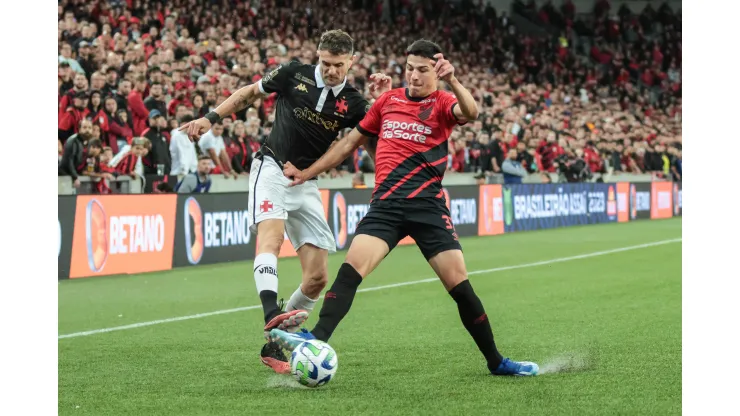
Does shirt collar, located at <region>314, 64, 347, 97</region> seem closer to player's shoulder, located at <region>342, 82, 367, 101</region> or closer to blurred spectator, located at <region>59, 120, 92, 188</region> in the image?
player's shoulder, located at <region>342, 82, 367, 101</region>

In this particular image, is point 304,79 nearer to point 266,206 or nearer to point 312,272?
point 266,206

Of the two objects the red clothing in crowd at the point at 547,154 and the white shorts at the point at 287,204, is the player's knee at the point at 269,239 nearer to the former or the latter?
the white shorts at the point at 287,204

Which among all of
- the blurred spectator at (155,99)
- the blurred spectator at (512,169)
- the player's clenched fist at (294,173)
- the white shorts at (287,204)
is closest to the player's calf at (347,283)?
the player's clenched fist at (294,173)

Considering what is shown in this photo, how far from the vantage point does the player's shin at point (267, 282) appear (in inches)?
281

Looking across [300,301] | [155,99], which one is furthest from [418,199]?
[155,99]

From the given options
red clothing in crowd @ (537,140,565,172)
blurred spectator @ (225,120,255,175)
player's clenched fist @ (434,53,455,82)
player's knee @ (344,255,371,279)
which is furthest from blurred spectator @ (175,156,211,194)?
red clothing in crowd @ (537,140,565,172)

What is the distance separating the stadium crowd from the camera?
1744cm

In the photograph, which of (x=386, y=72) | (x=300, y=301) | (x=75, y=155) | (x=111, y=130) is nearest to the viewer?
(x=300, y=301)

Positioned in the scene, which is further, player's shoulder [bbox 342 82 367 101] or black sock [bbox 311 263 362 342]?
player's shoulder [bbox 342 82 367 101]

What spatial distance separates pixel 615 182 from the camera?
3128 cm

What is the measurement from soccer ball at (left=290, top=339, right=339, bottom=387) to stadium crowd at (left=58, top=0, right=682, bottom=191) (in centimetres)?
1011

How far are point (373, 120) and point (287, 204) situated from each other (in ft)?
3.50

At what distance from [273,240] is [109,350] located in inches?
71.4

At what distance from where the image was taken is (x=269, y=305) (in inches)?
282
